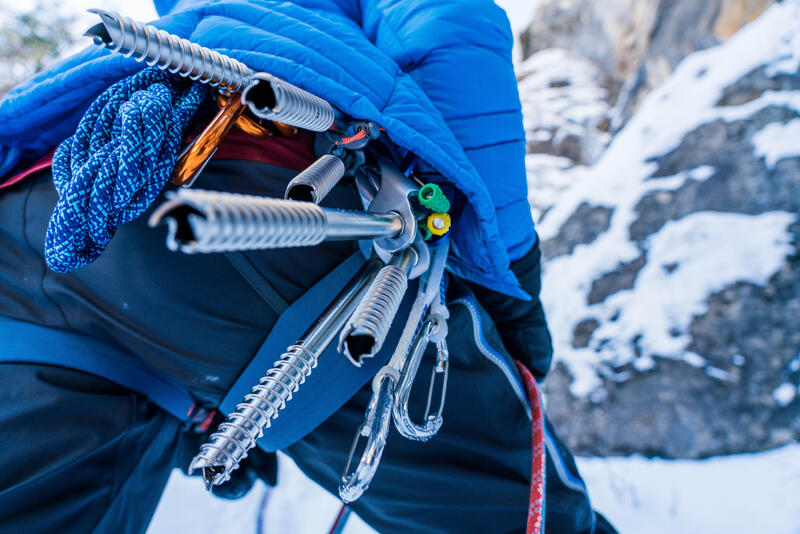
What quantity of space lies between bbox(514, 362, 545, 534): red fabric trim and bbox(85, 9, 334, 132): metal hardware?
1.93ft

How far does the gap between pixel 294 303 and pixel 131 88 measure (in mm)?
305

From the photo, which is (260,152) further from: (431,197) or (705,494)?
(705,494)

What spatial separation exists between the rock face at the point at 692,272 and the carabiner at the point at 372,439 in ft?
3.70

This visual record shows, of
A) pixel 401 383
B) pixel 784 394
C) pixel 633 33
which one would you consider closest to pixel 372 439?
pixel 401 383

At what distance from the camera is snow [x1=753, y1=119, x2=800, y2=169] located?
1.47 metres

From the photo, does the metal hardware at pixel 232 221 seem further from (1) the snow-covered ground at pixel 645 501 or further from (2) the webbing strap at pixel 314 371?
(1) the snow-covered ground at pixel 645 501

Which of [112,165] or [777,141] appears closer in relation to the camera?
[112,165]

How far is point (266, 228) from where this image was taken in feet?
0.83

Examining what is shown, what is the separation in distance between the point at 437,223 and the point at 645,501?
1064 millimetres

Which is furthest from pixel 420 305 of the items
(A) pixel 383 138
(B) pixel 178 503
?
(B) pixel 178 503

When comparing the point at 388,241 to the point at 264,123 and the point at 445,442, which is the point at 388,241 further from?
the point at 445,442

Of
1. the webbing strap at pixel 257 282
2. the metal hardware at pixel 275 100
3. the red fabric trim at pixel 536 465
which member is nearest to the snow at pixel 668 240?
the red fabric trim at pixel 536 465

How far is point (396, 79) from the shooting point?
58 cm

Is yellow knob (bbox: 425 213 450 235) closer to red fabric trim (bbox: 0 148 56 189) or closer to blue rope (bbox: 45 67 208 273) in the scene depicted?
blue rope (bbox: 45 67 208 273)
